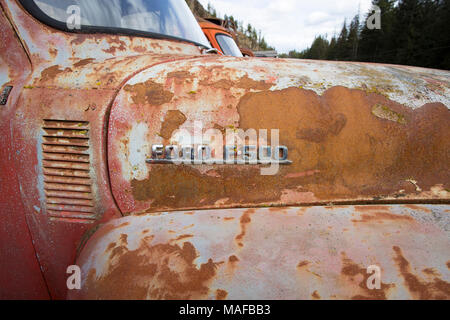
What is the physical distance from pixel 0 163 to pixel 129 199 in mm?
528

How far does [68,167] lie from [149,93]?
43cm

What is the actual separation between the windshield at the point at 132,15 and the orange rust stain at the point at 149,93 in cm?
55

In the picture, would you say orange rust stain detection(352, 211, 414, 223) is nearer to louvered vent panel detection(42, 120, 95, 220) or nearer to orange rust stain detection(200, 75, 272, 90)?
orange rust stain detection(200, 75, 272, 90)

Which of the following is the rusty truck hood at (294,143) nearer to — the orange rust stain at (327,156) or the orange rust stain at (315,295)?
the orange rust stain at (327,156)

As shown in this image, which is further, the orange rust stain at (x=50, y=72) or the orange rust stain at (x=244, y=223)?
the orange rust stain at (x=50, y=72)

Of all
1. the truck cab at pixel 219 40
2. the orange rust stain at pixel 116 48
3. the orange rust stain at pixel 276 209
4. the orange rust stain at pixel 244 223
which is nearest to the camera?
the orange rust stain at pixel 244 223

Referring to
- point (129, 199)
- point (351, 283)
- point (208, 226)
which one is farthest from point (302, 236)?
point (129, 199)

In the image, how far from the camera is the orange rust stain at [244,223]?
0.83 meters

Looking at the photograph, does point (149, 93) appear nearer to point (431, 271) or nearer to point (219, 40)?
point (431, 271)

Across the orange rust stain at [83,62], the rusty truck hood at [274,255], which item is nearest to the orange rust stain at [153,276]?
the rusty truck hood at [274,255]

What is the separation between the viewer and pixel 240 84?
104 cm

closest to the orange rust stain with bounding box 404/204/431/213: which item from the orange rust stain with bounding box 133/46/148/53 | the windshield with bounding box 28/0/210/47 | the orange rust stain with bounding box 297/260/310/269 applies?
the orange rust stain with bounding box 297/260/310/269

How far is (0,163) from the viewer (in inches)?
40.6

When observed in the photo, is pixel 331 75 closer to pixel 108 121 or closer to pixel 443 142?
pixel 443 142
